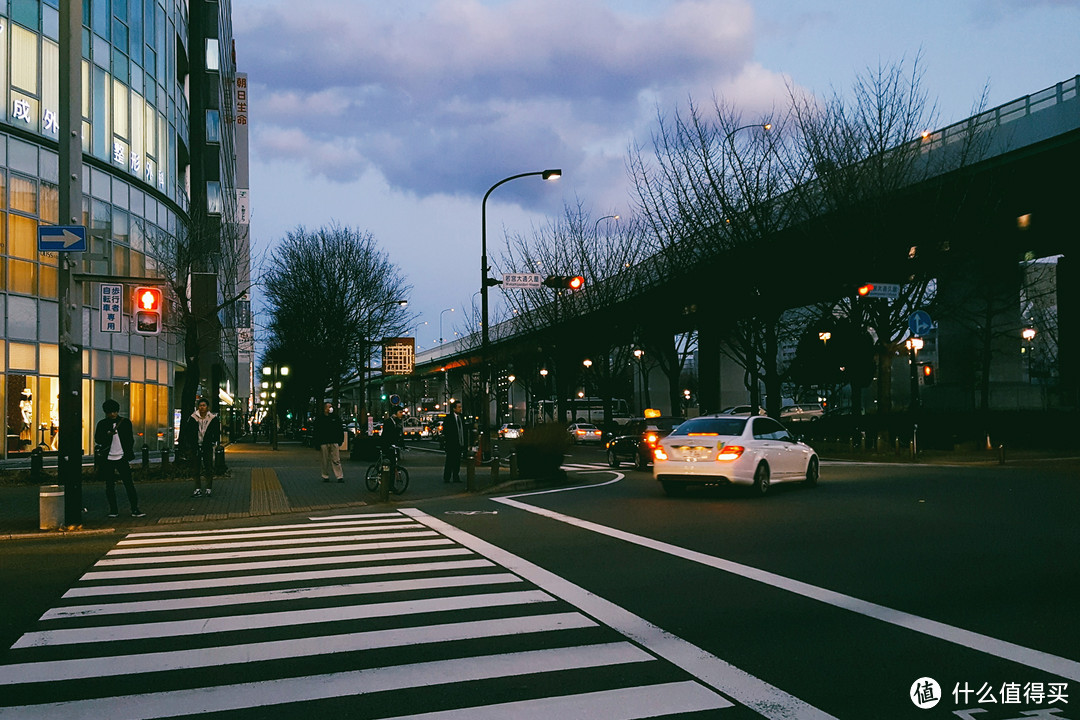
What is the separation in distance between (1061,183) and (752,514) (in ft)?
85.8

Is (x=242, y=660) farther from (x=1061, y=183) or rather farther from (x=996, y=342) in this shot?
(x=996, y=342)

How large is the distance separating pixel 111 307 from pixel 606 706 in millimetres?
15643

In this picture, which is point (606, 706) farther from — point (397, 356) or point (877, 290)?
point (397, 356)

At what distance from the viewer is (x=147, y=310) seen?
56.0 feet

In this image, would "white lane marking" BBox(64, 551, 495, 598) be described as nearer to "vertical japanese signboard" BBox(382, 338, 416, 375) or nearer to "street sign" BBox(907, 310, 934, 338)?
"street sign" BBox(907, 310, 934, 338)

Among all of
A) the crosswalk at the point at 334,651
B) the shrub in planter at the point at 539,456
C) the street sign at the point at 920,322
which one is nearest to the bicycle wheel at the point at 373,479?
the shrub in planter at the point at 539,456

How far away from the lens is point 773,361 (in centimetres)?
3806

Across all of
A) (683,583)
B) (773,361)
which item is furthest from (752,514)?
(773,361)

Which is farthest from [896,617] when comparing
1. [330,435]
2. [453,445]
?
[330,435]

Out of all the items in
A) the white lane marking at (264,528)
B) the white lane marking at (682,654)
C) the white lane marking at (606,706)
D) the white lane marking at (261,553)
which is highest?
the white lane marking at (606,706)

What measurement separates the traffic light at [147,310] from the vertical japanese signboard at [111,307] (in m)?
0.70

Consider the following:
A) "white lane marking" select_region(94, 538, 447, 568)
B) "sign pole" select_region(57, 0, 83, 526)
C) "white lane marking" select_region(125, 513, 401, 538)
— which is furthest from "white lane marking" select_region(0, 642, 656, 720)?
"sign pole" select_region(57, 0, 83, 526)

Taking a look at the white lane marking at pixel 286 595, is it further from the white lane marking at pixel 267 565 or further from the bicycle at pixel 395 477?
the bicycle at pixel 395 477

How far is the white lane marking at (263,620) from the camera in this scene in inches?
278
